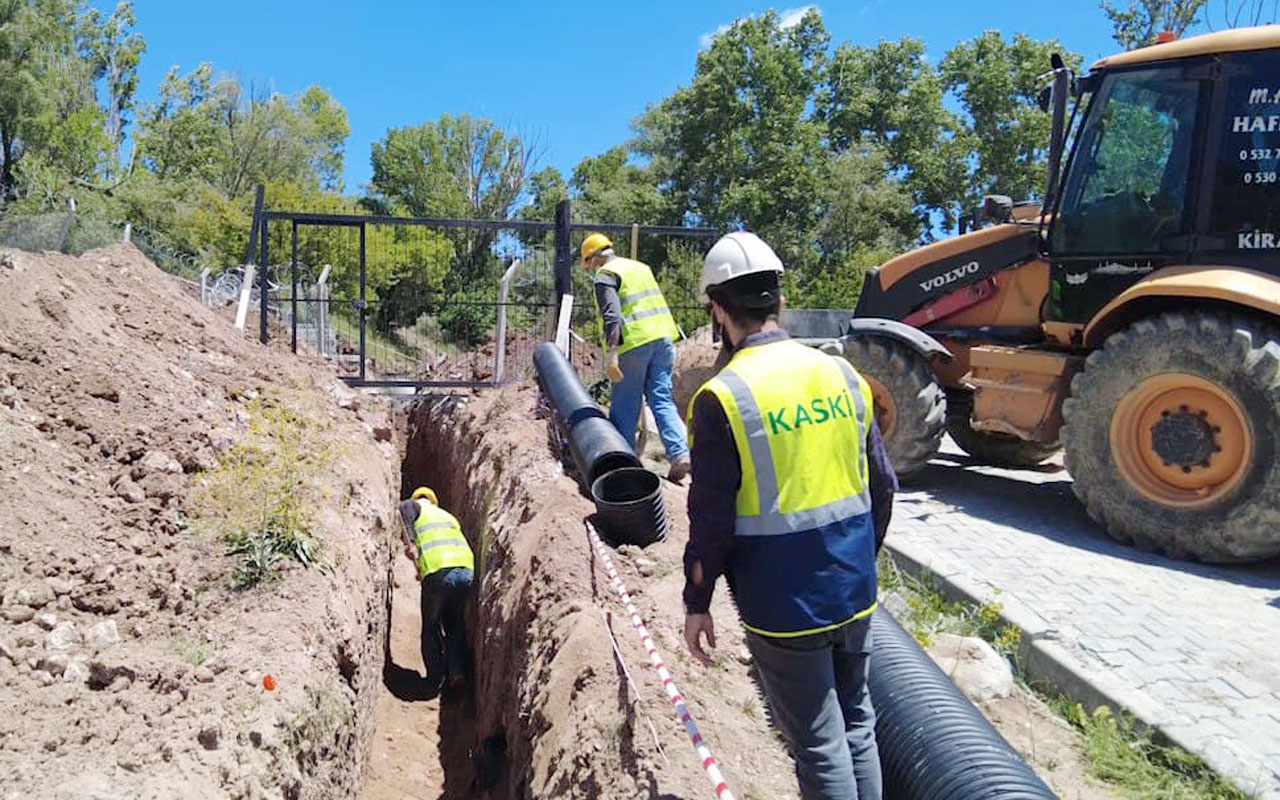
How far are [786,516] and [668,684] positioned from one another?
1267 mm

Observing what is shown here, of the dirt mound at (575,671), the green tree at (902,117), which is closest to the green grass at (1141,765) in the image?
the dirt mound at (575,671)

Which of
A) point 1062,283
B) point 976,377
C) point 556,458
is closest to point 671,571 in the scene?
point 556,458

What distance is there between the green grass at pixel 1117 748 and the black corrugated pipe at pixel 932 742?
0.60 meters

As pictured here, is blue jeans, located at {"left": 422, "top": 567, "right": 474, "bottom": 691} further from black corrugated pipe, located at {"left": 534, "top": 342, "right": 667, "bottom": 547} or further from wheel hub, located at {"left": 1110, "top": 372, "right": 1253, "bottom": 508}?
wheel hub, located at {"left": 1110, "top": 372, "right": 1253, "bottom": 508}

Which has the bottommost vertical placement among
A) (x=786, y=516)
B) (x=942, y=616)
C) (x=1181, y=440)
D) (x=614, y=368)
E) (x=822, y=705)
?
(x=942, y=616)

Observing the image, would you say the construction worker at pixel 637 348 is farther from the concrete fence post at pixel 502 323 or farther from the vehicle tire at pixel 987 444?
the concrete fence post at pixel 502 323

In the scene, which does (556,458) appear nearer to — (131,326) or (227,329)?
(131,326)

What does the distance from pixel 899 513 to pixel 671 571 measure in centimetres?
226

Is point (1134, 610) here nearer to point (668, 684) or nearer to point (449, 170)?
point (668, 684)

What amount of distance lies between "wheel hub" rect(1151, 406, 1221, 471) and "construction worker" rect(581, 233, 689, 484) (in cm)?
298

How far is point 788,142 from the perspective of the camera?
31.2 metres

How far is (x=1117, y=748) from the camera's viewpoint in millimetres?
3545

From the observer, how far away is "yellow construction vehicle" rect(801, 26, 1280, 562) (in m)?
5.50

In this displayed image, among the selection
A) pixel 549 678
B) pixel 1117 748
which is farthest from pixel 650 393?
pixel 1117 748
